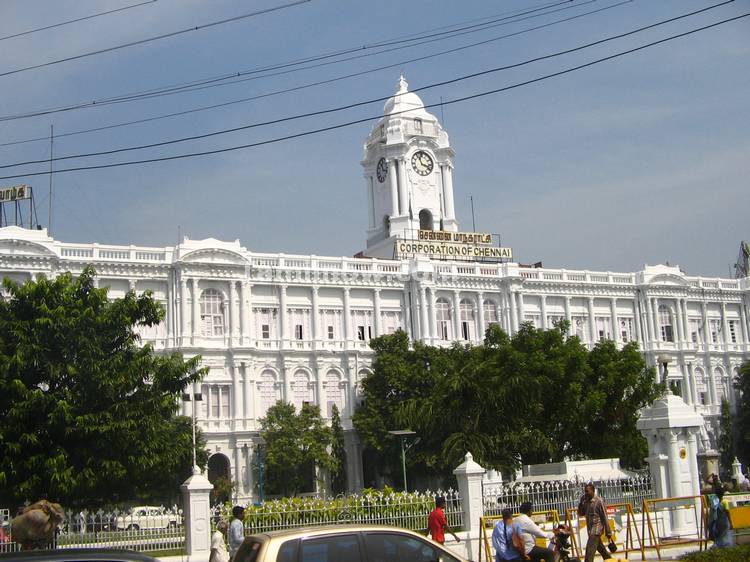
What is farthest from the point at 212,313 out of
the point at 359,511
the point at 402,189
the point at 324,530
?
the point at 324,530

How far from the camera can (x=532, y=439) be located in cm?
4284

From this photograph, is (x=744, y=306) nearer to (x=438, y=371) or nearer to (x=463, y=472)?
(x=438, y=371)

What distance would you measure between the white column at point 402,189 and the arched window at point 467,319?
33.8 ft

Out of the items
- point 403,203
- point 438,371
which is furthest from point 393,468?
point 403,203

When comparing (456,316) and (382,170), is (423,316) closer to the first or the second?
(456,316)

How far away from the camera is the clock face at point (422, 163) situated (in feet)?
257

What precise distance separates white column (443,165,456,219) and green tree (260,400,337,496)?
25.1 metres

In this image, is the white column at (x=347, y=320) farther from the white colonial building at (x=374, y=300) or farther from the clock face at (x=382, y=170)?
the clock face at (x=382, y=170)

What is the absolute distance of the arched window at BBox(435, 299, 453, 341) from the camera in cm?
6900

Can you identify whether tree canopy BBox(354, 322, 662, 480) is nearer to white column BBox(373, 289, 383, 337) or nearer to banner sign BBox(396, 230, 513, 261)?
white column BBox(373, 289, 383, 337)

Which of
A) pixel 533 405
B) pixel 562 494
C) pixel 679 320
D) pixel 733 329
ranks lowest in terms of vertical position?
pixel 562 494

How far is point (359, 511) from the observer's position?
27016 millimetres

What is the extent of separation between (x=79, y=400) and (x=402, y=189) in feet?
155

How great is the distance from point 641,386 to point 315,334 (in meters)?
24.6
